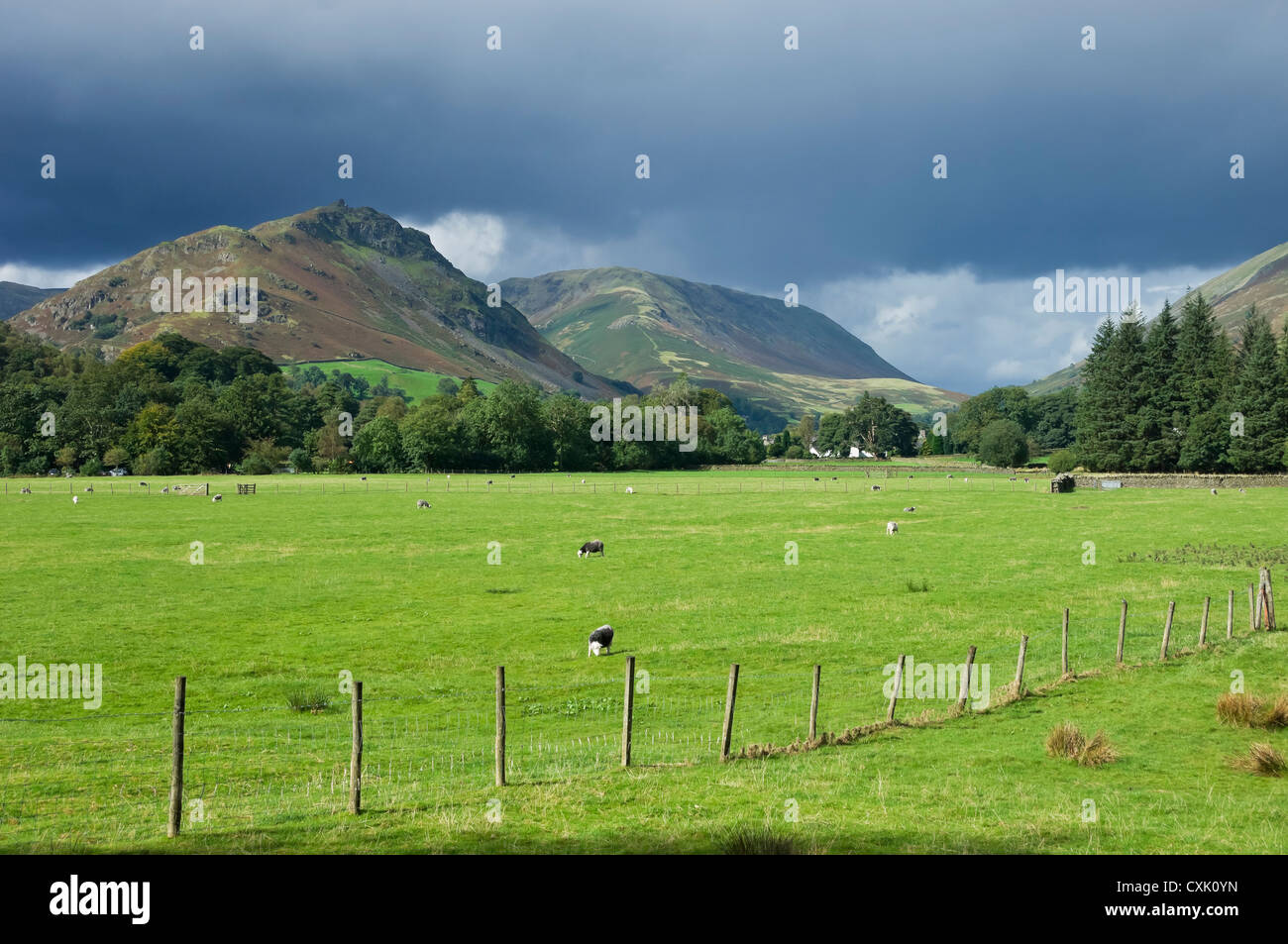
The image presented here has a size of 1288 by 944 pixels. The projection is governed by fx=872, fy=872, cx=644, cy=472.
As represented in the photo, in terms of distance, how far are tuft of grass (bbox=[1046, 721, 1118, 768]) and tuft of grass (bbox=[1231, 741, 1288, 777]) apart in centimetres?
200

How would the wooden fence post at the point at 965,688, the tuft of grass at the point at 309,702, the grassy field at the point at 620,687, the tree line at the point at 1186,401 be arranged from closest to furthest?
the grassy field at the point at 620,687 → the wooden fence post at the point at 965,688 → the tuft of grass at the point at 309,702 → the tree line at the point at 1186,401

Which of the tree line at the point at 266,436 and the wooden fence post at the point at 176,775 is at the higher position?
Answer: the tree line at the point at 266,436

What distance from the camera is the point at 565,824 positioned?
12.0 metres

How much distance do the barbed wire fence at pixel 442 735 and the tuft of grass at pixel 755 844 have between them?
457 centimetres

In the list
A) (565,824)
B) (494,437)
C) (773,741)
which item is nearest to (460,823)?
(565,824)

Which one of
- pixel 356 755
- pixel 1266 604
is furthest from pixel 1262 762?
pixel 1266 604

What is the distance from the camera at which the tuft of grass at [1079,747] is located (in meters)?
15.9

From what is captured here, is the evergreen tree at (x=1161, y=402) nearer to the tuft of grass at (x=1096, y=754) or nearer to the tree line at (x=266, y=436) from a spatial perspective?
the tree line at (x=266, y=436)

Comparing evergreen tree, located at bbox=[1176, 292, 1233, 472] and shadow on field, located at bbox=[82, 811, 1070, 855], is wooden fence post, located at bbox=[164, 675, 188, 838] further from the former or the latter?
evergreen tree, located at bbox=[1176, 292, 1233, 472]

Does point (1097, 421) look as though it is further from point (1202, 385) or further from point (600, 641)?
point (600, 641)

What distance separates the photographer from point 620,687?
23016mm

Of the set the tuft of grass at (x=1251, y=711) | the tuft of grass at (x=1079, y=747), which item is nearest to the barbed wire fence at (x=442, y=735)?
the tuft of grass at (x=1079, y=747)

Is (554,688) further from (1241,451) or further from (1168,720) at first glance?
(1241,451)
